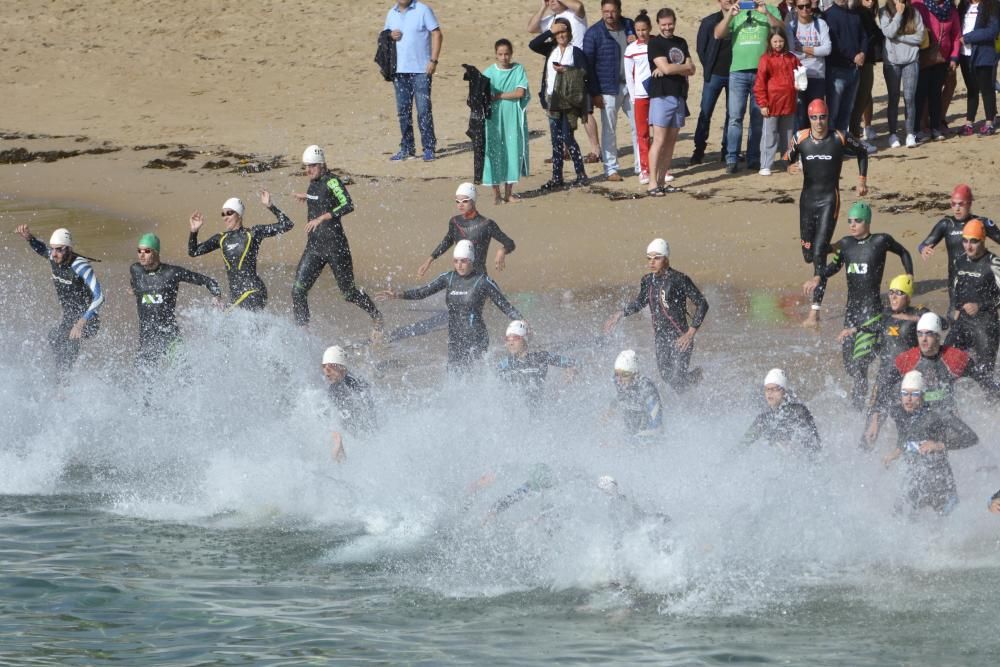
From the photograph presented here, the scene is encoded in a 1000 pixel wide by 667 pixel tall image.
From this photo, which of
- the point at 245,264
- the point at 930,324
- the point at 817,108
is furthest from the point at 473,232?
the point at 930,324

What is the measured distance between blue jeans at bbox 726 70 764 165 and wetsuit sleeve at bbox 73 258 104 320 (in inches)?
320

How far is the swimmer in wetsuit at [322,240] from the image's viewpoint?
15.7 m

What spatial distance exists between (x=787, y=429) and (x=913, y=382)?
3.09ft

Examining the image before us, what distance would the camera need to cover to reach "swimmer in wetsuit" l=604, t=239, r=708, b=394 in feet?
44.1

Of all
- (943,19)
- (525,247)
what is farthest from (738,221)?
(943,19)

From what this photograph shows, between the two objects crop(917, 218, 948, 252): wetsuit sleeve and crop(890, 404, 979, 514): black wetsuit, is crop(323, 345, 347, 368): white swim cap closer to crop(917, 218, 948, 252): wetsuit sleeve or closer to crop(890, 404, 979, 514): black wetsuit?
crop(890, 404, 979, 514): black wetsuit

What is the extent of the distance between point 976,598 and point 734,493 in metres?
1.95

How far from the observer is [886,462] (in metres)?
11.2

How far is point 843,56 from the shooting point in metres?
19.0

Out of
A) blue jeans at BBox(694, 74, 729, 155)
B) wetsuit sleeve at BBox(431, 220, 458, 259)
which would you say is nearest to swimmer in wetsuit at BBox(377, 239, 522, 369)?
wetsuit sleeve at BBox(431, 220, 458, 259)

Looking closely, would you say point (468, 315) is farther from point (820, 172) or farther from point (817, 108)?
point (817, 108)

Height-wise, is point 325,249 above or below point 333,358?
above

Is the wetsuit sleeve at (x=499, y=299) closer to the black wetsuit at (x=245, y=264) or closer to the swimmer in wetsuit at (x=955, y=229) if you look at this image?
the black wetsuit at (x=245, y=264)

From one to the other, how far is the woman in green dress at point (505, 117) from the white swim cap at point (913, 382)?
8975 millimetres
